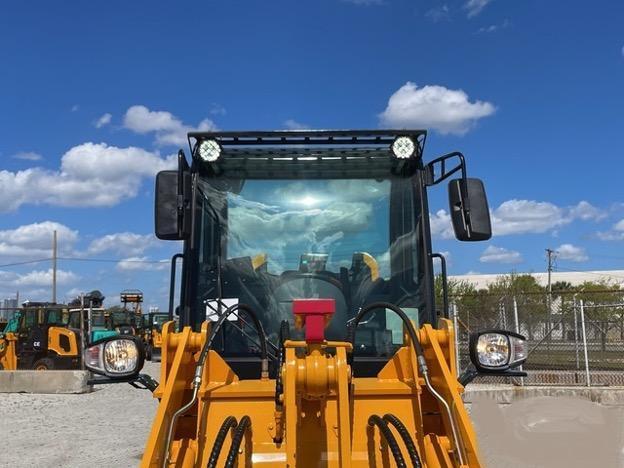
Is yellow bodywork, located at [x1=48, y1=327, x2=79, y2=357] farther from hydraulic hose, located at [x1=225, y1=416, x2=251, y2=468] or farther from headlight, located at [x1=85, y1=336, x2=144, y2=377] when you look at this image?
hydraulic hose, located at [x1=225, y1=416, x2=251, y2=468]

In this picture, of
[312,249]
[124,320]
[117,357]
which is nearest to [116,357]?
[117,357]

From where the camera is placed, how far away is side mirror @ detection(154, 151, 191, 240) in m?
4.12

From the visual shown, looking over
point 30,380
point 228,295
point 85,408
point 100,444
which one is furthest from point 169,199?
point 30,380

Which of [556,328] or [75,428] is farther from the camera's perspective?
[556,328]

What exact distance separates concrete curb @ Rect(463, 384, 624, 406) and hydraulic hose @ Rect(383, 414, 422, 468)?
9.15 meters

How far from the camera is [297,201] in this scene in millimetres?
4719

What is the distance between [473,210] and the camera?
4.22 meters

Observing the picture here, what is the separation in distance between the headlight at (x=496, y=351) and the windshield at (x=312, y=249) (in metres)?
1.09

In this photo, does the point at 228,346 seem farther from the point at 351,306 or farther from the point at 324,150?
the point at 324,150

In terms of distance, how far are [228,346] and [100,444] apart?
555cm

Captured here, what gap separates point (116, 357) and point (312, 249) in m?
1.64

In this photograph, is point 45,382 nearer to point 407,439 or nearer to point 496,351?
point 496,351

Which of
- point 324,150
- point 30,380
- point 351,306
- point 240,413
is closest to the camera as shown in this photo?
point 240,413

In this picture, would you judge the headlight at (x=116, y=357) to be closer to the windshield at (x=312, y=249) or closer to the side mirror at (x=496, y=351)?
the windshield at (x=312, y=249)
